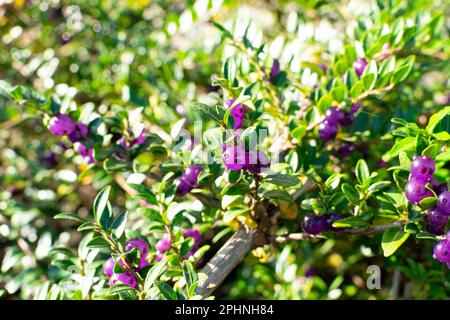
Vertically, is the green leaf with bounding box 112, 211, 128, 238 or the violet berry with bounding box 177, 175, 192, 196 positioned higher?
the violet berry with bounding box 177, 175, 192, 196

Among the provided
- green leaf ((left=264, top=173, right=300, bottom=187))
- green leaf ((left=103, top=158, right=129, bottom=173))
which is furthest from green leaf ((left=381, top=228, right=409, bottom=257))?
green leaf ((left=103, top=158, right=129, bottom=173))

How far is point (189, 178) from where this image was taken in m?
1.18

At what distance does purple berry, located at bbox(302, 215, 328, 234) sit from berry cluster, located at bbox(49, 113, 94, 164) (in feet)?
1.95

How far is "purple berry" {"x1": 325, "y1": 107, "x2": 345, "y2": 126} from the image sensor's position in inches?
48.5

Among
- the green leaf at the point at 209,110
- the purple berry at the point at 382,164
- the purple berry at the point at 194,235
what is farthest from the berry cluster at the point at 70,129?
the purple berry at the point at 382,164

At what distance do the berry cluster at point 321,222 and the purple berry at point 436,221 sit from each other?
0.20m

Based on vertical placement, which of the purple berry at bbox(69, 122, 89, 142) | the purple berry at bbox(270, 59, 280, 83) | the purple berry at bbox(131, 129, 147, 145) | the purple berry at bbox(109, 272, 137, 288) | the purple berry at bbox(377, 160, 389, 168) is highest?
the purple berry at bbox(270, 59, 280, 83)

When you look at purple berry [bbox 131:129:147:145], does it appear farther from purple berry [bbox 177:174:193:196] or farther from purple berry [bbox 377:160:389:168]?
purple berry [bbox 377:160:389:168]

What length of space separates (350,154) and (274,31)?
1352mm

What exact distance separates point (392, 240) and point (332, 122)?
350mm

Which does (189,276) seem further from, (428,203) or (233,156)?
(428,203)
